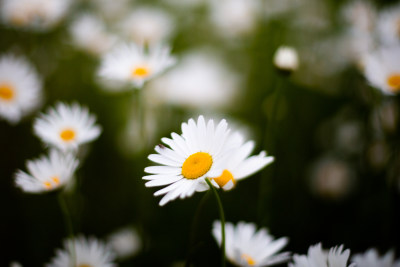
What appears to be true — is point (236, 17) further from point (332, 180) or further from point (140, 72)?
point (140, 72)

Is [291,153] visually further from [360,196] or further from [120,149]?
[120,149]

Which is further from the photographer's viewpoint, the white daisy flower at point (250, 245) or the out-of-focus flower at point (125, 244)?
the out-of-focus flower at point (125, 244)

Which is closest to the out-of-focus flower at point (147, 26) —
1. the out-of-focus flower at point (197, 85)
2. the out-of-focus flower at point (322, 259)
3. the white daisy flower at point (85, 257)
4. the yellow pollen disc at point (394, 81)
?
the out-of-focus flower at point (197, 85)

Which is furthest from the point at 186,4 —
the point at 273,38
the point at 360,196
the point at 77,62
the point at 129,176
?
the point at 360,196

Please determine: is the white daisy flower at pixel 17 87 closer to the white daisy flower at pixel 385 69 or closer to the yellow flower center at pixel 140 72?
the yellow flower center at pixel 140 72

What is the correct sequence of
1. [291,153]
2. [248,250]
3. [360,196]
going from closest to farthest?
[248,250] < [360,196] < [291,153]

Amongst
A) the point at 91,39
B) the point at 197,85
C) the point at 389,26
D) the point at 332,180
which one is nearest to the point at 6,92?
the point at 91,39
